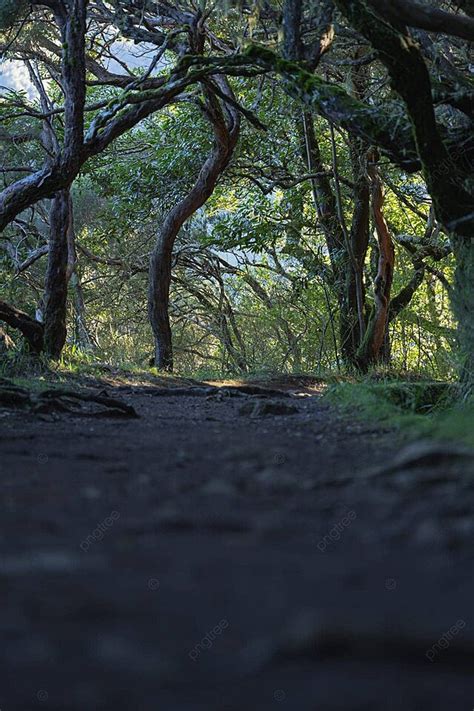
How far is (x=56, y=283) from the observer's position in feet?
28.8

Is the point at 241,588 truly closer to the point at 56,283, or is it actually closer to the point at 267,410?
the point at 267,410

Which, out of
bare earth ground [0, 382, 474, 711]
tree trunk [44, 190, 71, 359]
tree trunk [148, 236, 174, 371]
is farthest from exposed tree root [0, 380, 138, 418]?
tree trunk [148, 236, 174, 371]

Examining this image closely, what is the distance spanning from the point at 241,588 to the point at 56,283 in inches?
309

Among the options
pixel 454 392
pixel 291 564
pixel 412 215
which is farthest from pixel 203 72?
pixel 412 215

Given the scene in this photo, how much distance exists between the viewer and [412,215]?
15.9 m

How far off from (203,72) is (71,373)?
343 centimetres

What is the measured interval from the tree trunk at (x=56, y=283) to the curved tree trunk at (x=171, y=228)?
248cm

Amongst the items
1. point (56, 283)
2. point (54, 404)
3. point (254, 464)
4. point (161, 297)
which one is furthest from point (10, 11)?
point (254, 464)

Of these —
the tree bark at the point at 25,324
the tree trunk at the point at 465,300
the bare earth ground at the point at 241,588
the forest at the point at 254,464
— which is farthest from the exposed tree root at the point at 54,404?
Answer: the tree bark at the point at 25,324

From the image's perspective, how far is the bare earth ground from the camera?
1.11 metres

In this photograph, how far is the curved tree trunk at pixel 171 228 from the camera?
34.7ft

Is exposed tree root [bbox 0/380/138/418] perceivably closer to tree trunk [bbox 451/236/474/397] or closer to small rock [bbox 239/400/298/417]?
small rock [bbox 239/400/298/417]

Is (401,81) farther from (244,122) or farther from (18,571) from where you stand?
(244,122)

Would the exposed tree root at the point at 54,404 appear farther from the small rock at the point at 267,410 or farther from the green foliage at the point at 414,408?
the green foliage at the point at 414,408
